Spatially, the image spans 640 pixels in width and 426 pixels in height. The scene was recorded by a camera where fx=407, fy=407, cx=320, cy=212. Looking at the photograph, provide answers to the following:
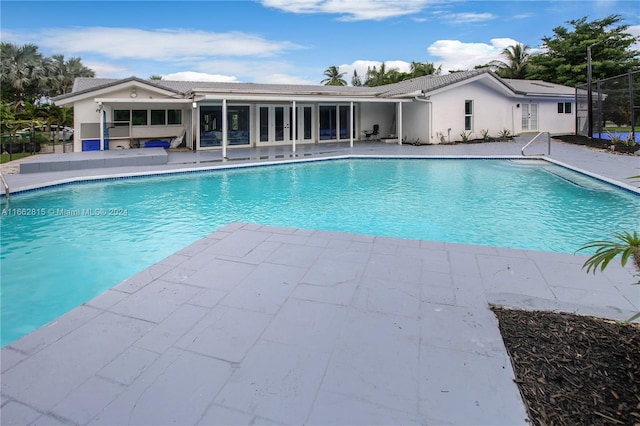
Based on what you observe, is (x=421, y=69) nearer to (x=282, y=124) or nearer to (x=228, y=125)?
(x=282, y=124)

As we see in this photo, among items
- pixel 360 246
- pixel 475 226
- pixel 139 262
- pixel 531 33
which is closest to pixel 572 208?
pixel 475 226

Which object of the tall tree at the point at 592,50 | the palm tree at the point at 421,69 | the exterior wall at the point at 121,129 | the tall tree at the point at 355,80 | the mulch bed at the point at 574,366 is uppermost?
the tall tree at the point at 355,80

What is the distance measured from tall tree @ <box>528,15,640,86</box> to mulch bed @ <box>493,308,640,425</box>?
28304 millimetres

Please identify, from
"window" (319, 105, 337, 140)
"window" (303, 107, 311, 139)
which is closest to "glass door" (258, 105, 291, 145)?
"window" (303, 107, 311, 139)

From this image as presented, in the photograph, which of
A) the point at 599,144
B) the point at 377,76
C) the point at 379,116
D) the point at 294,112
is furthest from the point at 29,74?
the point at 599,144

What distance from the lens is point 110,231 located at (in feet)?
21.0

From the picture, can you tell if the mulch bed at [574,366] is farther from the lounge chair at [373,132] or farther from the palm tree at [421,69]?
the palm tree at [421,69]

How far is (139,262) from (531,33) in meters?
34.4

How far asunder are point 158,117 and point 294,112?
6072 mm

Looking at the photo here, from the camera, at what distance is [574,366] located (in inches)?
89.7

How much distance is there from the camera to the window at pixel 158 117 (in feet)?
55.6

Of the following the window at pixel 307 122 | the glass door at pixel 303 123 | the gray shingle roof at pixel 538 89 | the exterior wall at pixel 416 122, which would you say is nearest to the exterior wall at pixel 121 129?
the glass door at pixel 303 123

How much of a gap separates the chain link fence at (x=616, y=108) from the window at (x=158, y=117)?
56.6ft

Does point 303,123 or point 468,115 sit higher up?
point 468,115
